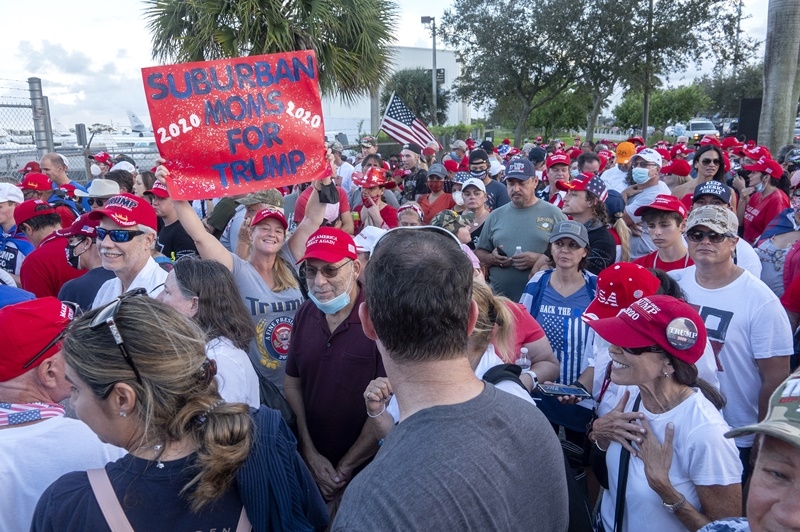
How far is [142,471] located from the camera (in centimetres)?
165

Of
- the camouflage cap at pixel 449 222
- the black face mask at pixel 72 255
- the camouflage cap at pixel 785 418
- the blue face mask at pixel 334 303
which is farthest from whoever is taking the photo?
the camouflage cap at pixel 449 222

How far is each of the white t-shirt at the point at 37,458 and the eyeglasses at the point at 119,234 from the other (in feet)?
6.77

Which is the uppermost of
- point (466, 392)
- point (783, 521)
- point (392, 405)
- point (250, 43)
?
point (250, 43)

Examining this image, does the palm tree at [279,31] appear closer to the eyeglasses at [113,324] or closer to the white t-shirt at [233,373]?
the white t-shirt at [233,373]

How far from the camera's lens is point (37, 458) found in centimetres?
185

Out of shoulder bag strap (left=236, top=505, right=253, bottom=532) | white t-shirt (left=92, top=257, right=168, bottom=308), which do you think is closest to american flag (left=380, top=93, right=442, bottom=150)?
white t-shirt (left=92, top=257, right=168, bottom=308)

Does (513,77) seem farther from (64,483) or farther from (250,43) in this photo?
(64,483)

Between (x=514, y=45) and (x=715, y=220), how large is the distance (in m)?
20.5

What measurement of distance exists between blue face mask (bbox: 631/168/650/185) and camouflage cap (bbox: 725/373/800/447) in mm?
6095

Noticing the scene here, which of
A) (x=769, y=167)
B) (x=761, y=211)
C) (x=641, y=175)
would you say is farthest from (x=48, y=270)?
(x=769, y=167)

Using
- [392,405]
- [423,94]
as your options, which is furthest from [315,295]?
[423,94]

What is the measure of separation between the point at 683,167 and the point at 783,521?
8065mm

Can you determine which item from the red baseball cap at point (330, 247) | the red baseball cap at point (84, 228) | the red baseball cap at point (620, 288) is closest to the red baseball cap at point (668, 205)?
the red baseball cap at point (620, 288)

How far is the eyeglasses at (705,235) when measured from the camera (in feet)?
11.3
